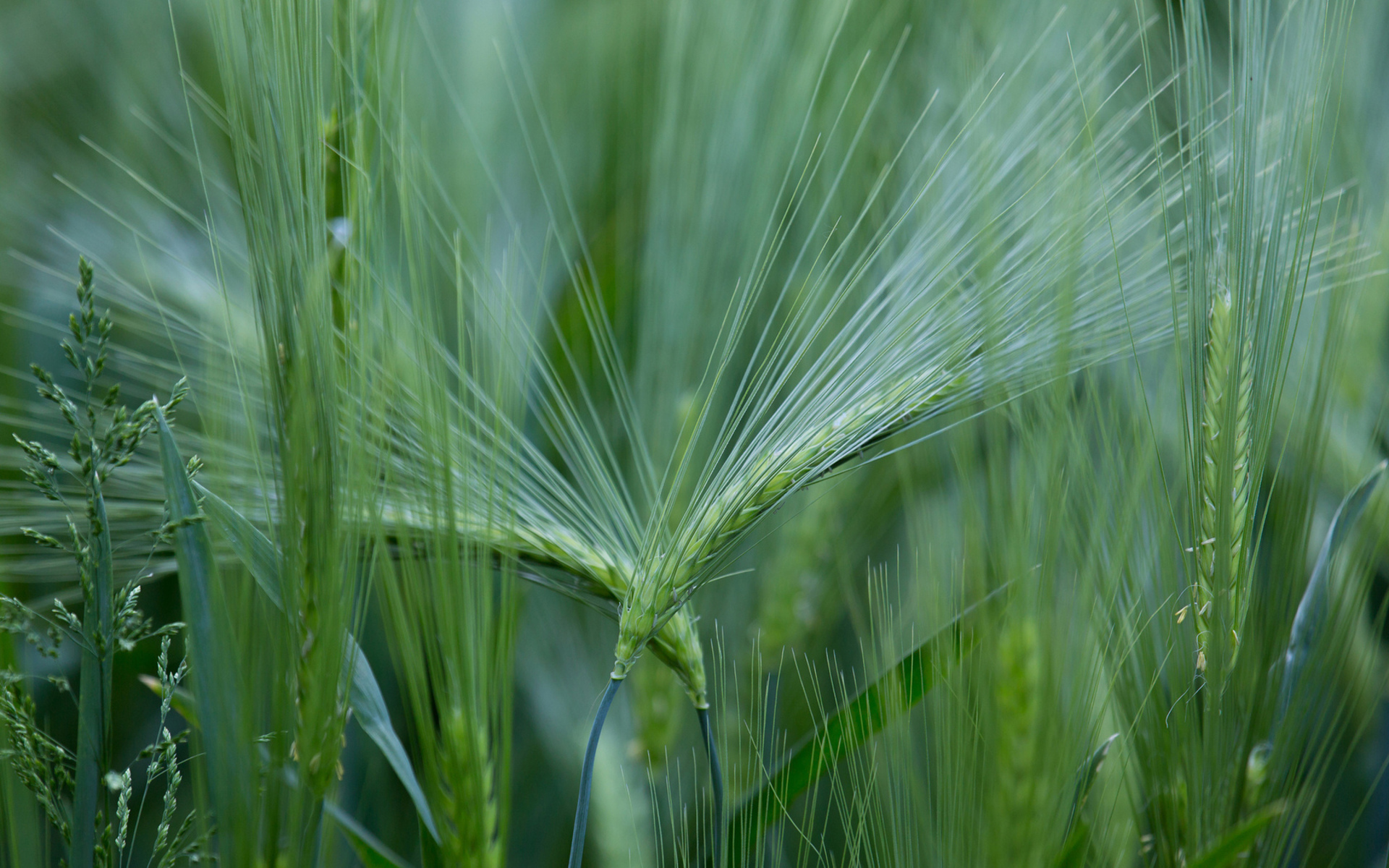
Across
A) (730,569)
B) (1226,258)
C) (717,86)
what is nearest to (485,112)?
(717,86)

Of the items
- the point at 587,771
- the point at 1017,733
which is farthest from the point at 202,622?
the point at 1017,733

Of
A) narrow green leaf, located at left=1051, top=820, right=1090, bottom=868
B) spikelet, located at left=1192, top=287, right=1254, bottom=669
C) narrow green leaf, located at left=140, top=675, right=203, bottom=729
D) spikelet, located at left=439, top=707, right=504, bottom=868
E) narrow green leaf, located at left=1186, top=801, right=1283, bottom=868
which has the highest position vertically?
spikelet, located at left=1192, top=287, right=1254, bottom=669

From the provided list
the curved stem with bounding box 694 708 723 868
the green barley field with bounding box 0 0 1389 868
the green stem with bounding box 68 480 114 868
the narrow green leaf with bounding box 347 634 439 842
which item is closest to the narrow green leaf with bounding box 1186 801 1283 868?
the green barley field with bounding box 0 0 1389 868

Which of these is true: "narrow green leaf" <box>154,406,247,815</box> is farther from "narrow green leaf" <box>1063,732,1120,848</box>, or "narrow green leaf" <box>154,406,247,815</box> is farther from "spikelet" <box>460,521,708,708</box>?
"narrow green leaf" <box>1063,732,1120,848</box>

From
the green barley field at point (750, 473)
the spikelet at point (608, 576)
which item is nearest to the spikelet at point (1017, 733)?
the green barley field at point (750, 473)

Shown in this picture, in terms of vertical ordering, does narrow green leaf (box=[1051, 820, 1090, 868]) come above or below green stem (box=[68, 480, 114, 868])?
below

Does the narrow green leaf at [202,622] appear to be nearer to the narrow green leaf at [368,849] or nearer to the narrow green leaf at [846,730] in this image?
the narrow green leaf at [368,849]

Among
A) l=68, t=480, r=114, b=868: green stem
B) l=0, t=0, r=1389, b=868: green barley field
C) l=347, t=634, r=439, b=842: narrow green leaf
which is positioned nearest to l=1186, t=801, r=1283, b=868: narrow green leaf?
l=0, t=0, r=1389, b=868: green barley field
